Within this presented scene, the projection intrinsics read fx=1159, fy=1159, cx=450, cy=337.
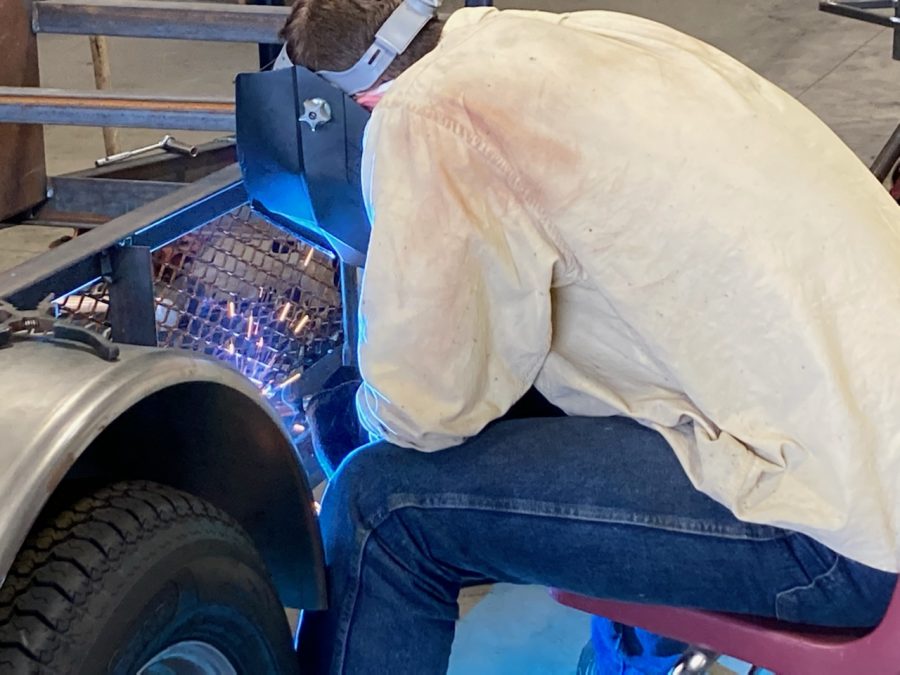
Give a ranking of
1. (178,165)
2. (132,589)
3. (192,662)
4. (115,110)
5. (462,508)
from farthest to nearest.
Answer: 1. (178,165)
2. (115,110)
3. (462,508)
4. (192,662)
5. (132,589)

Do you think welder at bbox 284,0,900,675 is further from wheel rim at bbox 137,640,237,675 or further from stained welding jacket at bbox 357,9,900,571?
wheel rim at bbox 137,640,237,675

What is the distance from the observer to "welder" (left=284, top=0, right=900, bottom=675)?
119 centimetres

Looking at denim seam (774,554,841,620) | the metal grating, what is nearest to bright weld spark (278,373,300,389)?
the metal grating

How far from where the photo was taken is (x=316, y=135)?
1350mm

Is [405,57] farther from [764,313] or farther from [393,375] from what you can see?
[764,313]

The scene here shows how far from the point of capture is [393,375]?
4.15ft

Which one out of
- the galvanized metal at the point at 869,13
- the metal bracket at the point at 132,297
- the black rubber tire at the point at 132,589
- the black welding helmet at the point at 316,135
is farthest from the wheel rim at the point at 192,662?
the galvanized metal at the point at 869,13

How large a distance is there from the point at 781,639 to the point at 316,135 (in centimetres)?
77

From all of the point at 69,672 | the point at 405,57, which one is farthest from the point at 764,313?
the point at 69,672

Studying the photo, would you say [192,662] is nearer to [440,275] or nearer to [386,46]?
[440,275]

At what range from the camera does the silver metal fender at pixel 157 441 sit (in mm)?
953

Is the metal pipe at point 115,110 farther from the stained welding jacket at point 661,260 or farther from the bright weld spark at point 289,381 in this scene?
the stained welding jacket at point 661,260

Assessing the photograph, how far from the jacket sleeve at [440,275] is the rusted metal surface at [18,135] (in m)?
1.23

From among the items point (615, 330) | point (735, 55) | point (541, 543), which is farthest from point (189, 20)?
point (735, 55)
